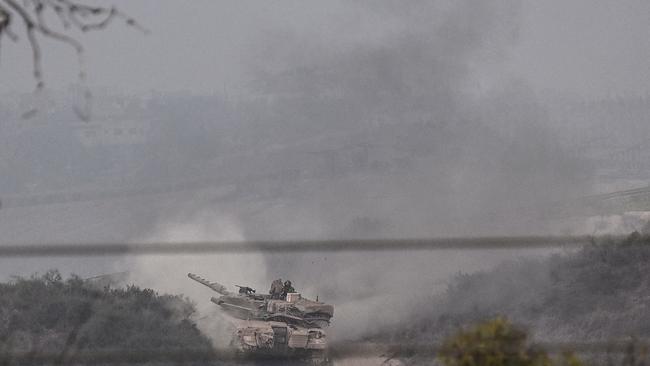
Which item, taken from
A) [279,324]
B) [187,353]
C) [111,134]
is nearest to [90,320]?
[279,324]

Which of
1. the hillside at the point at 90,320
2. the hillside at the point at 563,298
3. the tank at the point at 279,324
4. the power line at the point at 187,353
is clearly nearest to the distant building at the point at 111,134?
the hillside at the point at 563,298

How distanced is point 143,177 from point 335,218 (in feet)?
78.0

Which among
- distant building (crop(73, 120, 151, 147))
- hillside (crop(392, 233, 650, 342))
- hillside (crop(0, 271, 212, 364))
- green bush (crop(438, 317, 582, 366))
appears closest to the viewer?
green bush (crop(438, 317, 582, 366))

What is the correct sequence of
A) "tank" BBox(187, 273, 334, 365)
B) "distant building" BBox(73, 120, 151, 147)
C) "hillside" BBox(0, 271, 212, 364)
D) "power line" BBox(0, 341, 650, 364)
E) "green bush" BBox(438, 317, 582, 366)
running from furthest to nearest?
"distant building" BBox(73, 120, 151, 147), "tank" BBox(187, 273, 334, 365), "hillside" BBox(0, 271, 212, 364), "power line" BBox(0, 341, 650, 364), "green bush" BBox(438, 317, 582, 366)

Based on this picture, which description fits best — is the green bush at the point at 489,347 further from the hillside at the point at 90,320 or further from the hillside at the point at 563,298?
the hillside at the point at 563,298

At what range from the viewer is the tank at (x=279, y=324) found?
2116cm

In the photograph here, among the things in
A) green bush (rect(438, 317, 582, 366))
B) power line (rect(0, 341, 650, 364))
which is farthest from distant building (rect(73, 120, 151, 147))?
green bush (rect(438, 317, 582, 366))

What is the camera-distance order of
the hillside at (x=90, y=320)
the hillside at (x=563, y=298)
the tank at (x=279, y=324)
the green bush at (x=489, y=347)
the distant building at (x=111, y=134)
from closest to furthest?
1. the green bush at (x=489, y=347)
2. the hillside at (x=90, y=320)
3. the tank at (x=279, y=324)
4. the hillside at (x=563, y=298)
5. the distant building at (x=111, y=134)

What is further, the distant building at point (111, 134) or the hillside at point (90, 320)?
the distant building at point (111, 134)

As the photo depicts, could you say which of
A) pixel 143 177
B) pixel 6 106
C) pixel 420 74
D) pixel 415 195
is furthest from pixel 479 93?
pixel 6 106

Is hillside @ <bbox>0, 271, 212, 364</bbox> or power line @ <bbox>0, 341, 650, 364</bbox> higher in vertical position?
hillside @ <bbox>0, 271, 212, 364</bbox>

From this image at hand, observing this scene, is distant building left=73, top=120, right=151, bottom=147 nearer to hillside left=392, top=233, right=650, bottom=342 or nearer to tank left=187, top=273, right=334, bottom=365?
hillside left=392, top=233, right=650, bottom=342

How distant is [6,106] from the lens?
89.1 meters

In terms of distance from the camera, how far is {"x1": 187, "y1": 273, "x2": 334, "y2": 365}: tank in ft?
69.4
